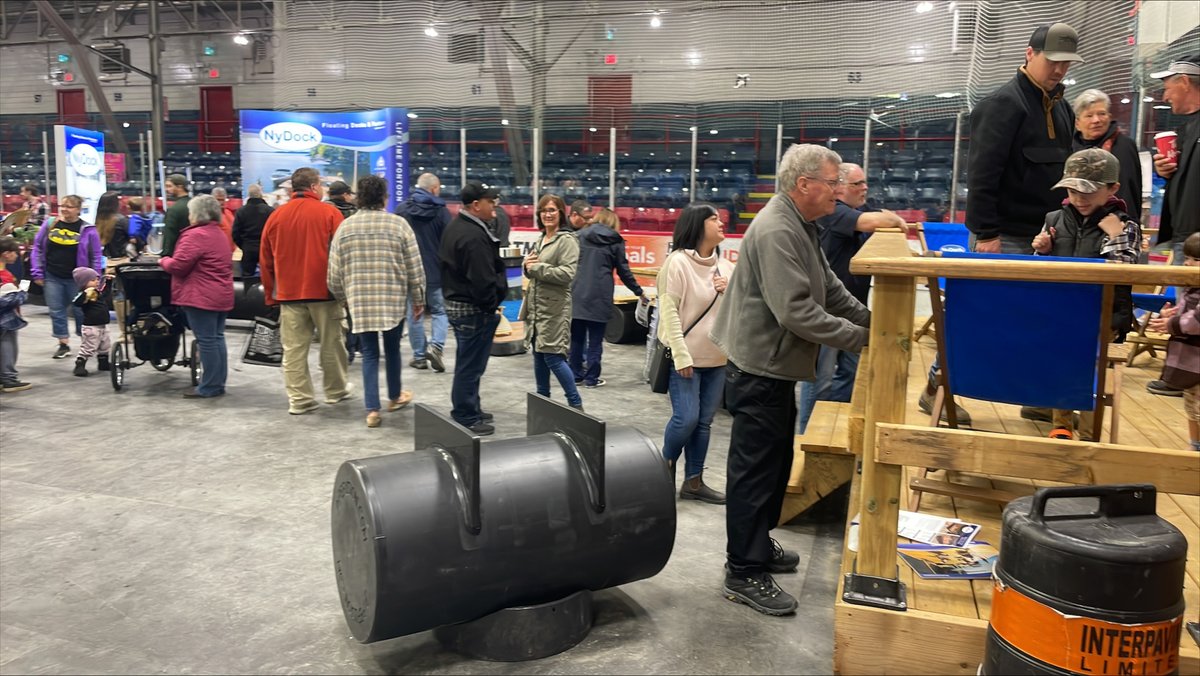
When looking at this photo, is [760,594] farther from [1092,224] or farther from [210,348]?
[210,348]

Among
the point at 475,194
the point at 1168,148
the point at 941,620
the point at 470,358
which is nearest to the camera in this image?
the point at 941,620

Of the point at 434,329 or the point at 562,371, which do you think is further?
the point at 434,329

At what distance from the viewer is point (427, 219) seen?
7242mm

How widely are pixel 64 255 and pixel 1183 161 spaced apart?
8.58 meters

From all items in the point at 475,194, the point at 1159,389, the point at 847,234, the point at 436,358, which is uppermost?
the point at 475,194

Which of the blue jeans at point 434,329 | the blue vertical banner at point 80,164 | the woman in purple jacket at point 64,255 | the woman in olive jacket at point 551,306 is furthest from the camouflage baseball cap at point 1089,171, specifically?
the blue vertical banner at point 80,164

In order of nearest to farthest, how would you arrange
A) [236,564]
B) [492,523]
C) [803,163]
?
1. [492,523]
2. [803,163]
3. [236,564]

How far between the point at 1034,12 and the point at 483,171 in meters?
8.44

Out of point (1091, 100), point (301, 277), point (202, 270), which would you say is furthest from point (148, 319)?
point (1091, 100)

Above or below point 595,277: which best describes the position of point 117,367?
below

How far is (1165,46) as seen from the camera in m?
7.50

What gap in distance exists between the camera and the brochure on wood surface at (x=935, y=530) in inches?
115

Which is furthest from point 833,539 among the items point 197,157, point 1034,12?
point 197,157

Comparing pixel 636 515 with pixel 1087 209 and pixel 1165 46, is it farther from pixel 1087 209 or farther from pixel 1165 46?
pixel 1165 46
